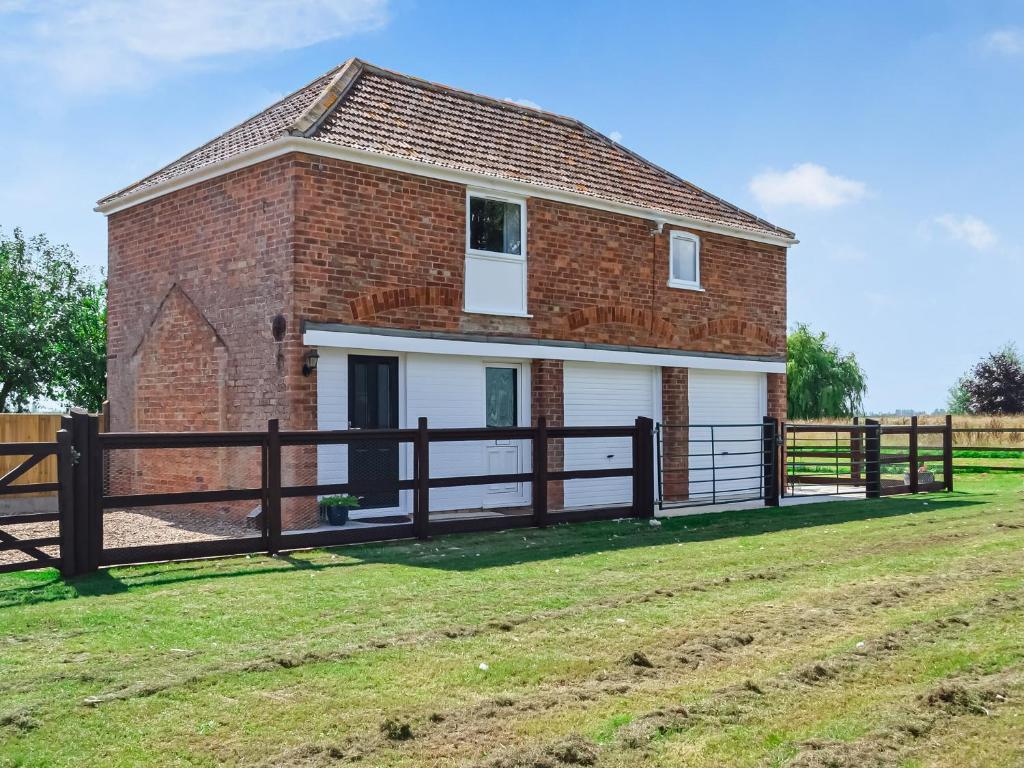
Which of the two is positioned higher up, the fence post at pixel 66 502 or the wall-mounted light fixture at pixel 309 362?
the wall-mounted light fixture at pixel 309 362

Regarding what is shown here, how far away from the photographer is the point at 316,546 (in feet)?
37.9

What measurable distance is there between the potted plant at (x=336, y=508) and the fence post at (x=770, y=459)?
23.0 feet

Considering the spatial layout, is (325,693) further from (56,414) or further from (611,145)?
(611,145)

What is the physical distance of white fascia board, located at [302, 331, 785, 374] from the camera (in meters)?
14.2

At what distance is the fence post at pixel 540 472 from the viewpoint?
530 inches

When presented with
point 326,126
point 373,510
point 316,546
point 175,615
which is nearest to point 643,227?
point 326,126

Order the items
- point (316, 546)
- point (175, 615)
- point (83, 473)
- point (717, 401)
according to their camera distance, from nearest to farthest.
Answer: point (175, 615), point (83, 473), point (316, 546), point (717, 401)

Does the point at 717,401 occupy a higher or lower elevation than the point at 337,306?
lower

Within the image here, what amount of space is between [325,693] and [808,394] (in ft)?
177

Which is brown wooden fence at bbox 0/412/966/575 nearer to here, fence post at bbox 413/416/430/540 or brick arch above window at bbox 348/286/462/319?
fence post at bbox 413/416/430/540

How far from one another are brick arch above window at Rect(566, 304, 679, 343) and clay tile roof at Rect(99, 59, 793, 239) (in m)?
1.83

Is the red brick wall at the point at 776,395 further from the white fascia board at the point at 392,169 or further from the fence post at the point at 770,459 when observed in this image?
the fence post at the point at 770,459

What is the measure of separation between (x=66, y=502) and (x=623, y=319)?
10397 millimetres

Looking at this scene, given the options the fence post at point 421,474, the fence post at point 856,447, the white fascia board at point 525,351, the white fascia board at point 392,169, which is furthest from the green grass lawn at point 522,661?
the fence post at point 856,447
